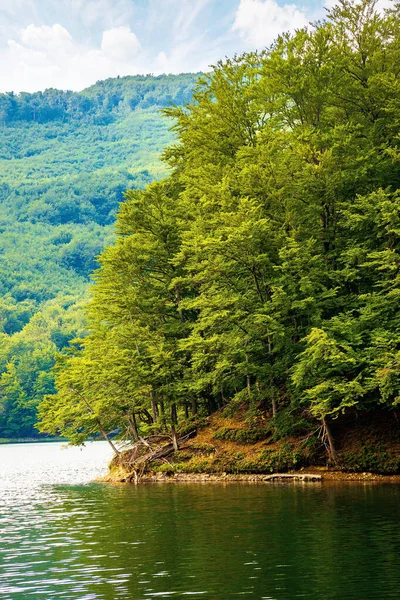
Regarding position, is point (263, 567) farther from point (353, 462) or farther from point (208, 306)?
point (208, 306)

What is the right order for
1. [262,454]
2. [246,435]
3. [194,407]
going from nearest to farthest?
[262,454] < [246,435] < [194,407]

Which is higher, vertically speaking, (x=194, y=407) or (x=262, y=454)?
(x=194, y=407)

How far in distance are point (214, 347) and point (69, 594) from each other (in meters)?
24.2

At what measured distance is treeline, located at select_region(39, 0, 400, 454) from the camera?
111 feet

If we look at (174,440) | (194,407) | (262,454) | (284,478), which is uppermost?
(194,407)

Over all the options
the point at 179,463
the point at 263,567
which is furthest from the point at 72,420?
the point at 263,567

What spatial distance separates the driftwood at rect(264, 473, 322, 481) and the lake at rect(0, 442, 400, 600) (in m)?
1.45

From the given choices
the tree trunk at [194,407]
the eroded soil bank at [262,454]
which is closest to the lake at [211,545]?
the eroded soil bank at [262,454]

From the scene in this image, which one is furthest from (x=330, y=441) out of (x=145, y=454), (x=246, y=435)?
(x=145, y=454)

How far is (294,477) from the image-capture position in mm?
35219

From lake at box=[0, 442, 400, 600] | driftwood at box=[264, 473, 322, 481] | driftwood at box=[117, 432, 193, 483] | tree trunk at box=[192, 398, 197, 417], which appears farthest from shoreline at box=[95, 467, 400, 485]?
tree trunk at box=[192, 398, 197, 417]

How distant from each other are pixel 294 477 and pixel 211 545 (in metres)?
16.7

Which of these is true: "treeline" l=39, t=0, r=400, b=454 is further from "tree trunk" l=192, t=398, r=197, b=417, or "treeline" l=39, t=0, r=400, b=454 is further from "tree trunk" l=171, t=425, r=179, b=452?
"tree trunk" l=171, t=425, r=179, b=452

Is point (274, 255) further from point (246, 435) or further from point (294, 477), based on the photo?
point (294, 477)
